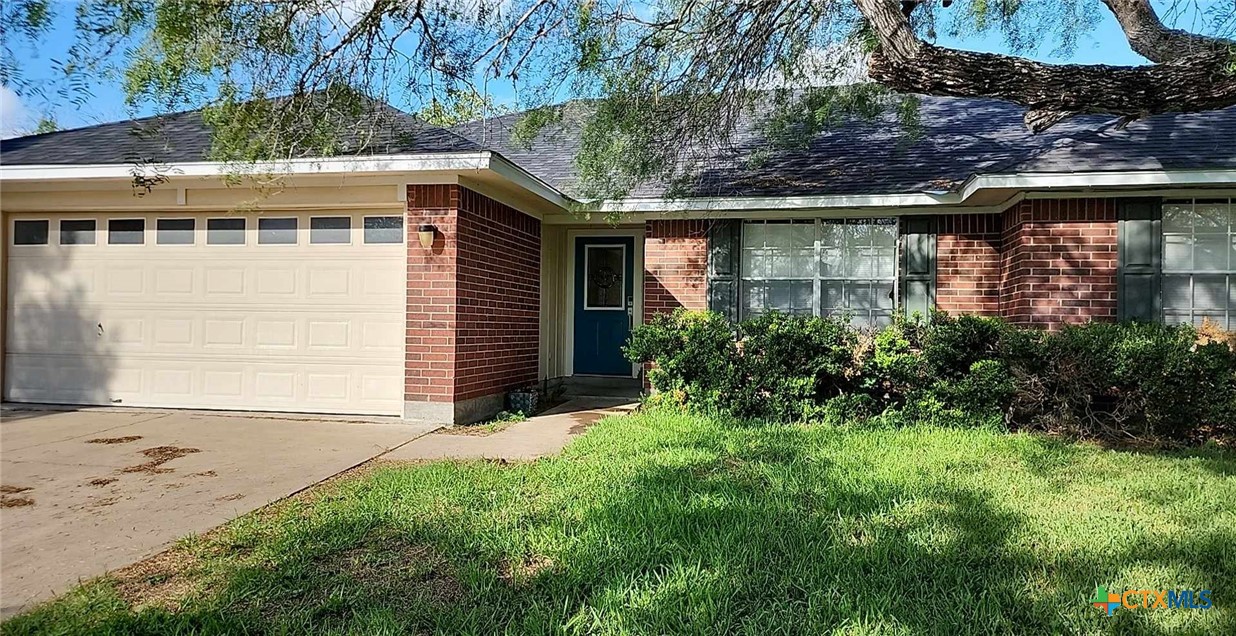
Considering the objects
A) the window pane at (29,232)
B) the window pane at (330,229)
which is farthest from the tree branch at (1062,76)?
the window pane at (29,232)

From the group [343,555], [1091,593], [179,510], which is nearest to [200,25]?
[179,510]

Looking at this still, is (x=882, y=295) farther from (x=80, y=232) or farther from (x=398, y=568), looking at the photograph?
(x=80, y=232)

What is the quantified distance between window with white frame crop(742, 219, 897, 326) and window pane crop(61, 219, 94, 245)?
26.2 ft

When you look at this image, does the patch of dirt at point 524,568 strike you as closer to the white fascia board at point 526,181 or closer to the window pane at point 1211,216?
the white fascia board at point 526,181

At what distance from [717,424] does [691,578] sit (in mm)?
3638

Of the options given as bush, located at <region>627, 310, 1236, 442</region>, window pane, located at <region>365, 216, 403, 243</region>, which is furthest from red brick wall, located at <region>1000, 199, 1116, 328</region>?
window pane, located at <region>365, 216, 403, 243</region>

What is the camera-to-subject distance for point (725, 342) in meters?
7.20

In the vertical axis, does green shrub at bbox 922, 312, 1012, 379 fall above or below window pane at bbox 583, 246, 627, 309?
below

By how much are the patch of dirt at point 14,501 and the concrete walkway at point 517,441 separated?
2273 mm

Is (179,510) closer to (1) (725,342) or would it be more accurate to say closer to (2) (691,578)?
(2) (691,578)

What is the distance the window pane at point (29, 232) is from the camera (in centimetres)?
848

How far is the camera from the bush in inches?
238

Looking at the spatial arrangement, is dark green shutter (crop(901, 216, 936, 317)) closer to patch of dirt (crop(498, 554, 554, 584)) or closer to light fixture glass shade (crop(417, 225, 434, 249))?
light fixture glass shade (crop(417, 225, 434, 249))

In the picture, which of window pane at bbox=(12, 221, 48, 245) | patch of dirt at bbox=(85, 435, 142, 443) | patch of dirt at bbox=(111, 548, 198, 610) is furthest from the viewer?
window pane at bbox=(12, 221, 48, 245)
